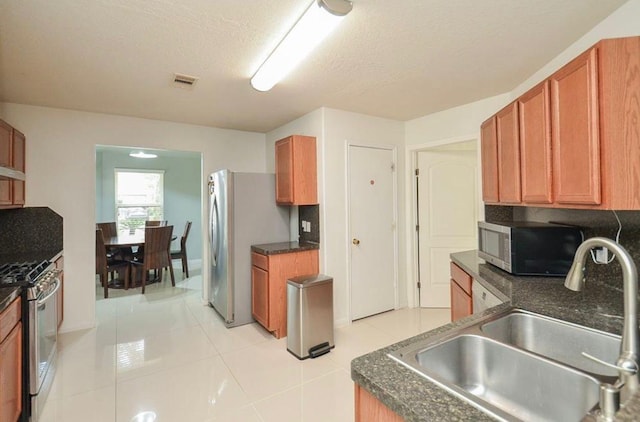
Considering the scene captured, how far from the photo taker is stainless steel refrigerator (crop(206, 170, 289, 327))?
325cm

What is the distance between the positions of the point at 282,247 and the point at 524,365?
2.44 meters

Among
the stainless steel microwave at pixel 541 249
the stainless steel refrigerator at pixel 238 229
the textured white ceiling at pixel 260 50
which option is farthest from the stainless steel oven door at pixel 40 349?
the stainless steel microwave at pixel 541 249

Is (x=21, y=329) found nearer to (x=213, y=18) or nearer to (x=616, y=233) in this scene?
(x=213, y=18)

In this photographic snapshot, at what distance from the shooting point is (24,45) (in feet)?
6.24

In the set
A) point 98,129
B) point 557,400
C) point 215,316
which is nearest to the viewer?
point 557,400

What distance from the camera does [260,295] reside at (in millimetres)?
3164

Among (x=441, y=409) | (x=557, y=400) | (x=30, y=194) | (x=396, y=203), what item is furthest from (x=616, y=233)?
(x=30, y=194)

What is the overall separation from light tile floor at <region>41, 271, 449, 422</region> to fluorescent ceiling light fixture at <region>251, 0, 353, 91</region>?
2.26m

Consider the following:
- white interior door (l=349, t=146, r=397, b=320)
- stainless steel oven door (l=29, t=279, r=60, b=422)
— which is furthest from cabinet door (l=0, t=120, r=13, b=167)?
white interior door (l=349, t=146, r=397, b=320)

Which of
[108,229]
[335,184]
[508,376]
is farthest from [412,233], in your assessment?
[108,229]

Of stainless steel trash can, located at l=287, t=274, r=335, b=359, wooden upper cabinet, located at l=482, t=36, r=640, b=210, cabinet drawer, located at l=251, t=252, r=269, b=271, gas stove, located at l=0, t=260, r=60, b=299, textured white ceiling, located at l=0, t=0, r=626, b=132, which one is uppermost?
textured white ceiling, located at l=0, t=0, r=626, b=132

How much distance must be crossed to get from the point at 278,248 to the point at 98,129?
235 cm

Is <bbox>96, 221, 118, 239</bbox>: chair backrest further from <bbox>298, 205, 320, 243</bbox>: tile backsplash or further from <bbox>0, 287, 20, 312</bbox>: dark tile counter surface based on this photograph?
<bbox>0, 287, 20, 312</bbox>: dark tile counter surface

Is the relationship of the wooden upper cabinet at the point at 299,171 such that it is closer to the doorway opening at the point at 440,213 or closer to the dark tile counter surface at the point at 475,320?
the doorway opening at the point at 440,213
